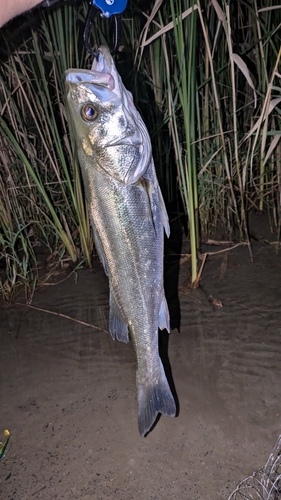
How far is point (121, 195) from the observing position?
5.26 feet

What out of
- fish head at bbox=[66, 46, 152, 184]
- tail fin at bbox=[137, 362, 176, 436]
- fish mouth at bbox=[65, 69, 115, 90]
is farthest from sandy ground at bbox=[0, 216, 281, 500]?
fish mouth at bbox=[65, 69, 115, 90]

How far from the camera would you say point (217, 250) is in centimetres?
347

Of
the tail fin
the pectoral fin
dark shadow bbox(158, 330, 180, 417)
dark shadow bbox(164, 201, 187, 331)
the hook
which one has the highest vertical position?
the hook

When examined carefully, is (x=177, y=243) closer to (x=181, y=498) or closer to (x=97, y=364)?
(x=97, y=364)

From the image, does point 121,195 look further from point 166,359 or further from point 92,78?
point 166,359

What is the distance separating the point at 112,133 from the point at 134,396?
1367 mm

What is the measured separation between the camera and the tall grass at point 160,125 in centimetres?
286

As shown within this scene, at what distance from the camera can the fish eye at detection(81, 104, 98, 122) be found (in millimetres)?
1554

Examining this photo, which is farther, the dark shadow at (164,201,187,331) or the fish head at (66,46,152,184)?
the dark shadow at (164,201,187,331)

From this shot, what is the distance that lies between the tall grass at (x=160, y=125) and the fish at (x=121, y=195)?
1077 mm

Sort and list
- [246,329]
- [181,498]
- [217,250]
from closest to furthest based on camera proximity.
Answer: [181,498], [246,329], [217,250]

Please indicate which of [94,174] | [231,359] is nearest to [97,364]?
[231,359]

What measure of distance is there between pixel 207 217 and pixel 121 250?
2.02m

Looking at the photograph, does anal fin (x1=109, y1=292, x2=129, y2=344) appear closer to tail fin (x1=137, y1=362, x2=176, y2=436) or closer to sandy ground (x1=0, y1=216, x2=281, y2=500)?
tail fin (x1=137, y1=362, x2=176, y2=436)
